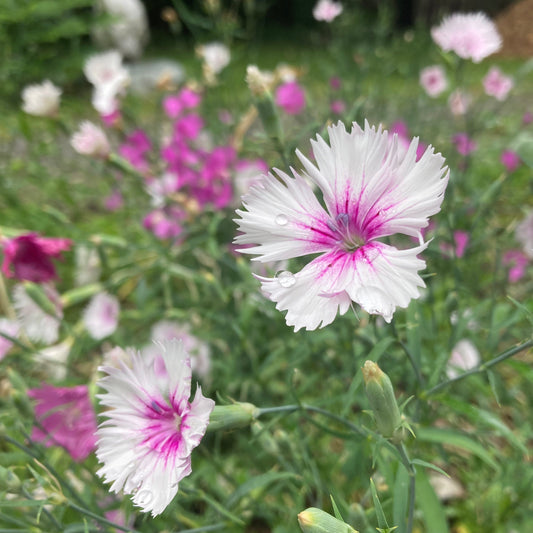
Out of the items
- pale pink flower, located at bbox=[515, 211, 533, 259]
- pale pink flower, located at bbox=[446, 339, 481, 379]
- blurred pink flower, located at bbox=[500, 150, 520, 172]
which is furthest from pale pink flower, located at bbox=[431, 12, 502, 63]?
pale pink flower, located at bbox=[446, 339, 481, 379]

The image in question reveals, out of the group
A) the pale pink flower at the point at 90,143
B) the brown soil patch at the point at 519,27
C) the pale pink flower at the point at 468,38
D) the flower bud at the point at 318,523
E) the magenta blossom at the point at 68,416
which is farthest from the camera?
the brown soil patch at the point at 519,27

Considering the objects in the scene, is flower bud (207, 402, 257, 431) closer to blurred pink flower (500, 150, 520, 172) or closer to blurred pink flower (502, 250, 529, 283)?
blurred pink flower (502, 250, 529, 283)

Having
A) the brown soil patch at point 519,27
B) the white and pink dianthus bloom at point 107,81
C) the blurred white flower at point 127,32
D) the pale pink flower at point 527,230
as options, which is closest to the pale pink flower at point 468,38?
the pale pink flower at point 527,230

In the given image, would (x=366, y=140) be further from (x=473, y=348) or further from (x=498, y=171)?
→ (x=498, y=171)

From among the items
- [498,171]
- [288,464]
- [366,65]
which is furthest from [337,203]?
[498,171]

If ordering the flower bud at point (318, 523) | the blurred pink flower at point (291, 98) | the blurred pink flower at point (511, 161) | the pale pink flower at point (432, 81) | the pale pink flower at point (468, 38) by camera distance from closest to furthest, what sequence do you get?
the flower bud at point (318, 523)
the pale pink flower at point (468, 38)
the blurred pink flower at point (511, 161)
the blurred pink flower at point (291, 98)
the pale pink flower at point (432, 81)

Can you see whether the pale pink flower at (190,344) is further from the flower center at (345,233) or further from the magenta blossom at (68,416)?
the flower center at (345,233)

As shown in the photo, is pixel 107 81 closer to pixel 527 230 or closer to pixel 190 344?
pixel 190 344
